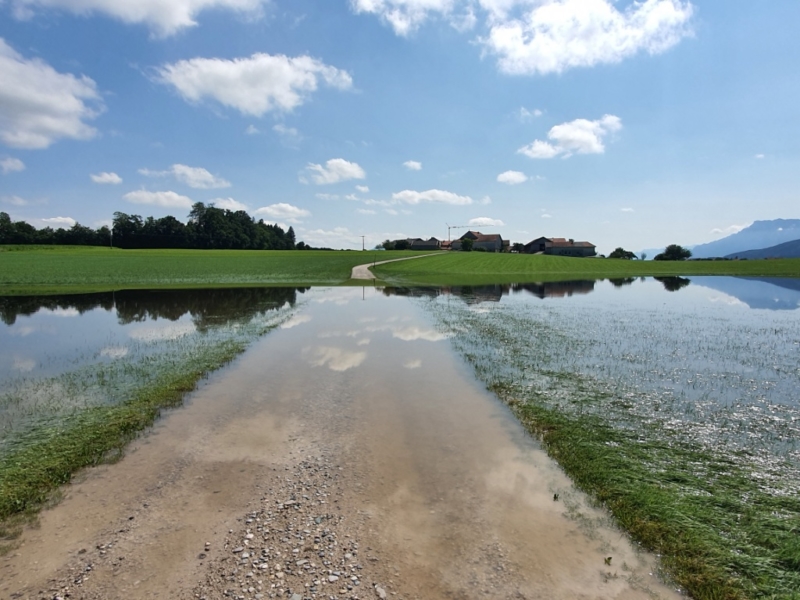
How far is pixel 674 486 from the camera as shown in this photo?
28.5 feet

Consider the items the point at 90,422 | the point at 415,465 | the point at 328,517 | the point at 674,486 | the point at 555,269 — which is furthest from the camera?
the point at 555,269

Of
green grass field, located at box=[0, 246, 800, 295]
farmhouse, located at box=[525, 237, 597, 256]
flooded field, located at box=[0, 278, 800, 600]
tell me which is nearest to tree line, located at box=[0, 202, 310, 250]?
green grass field, located at box=[0, 246, 800, 295]

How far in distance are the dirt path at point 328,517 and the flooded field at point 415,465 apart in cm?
4

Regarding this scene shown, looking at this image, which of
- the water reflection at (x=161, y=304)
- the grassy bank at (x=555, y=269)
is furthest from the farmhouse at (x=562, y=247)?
the water reflection at (x=161, y=304)

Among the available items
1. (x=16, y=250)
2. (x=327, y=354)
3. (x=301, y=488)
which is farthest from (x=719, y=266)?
(x=16, y=250)

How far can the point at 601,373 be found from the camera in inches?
660

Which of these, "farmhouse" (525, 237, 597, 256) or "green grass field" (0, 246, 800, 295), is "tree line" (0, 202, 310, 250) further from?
"farmhouse" (525, 237, 597, 256)

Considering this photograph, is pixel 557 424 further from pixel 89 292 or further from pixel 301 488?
pixel 89 292

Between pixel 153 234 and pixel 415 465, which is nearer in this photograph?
pixel 415 465

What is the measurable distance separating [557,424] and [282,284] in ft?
168

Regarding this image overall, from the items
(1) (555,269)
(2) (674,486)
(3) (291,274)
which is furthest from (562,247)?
(2) (674,486)

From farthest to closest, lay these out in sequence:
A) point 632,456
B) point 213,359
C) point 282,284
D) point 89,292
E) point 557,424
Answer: point 282,284 < point 89,292 < point 213,359 < point 557,424 < point 632,456

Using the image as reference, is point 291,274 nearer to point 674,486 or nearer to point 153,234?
point 674,486

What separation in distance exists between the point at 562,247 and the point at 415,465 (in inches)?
7468
